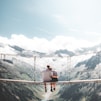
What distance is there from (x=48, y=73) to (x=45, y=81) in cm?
116

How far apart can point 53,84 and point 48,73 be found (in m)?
1.96

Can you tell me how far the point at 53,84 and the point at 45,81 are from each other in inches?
44.7

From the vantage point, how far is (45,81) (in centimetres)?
2678

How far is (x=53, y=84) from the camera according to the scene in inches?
1083

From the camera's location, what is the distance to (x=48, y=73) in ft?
85.5
